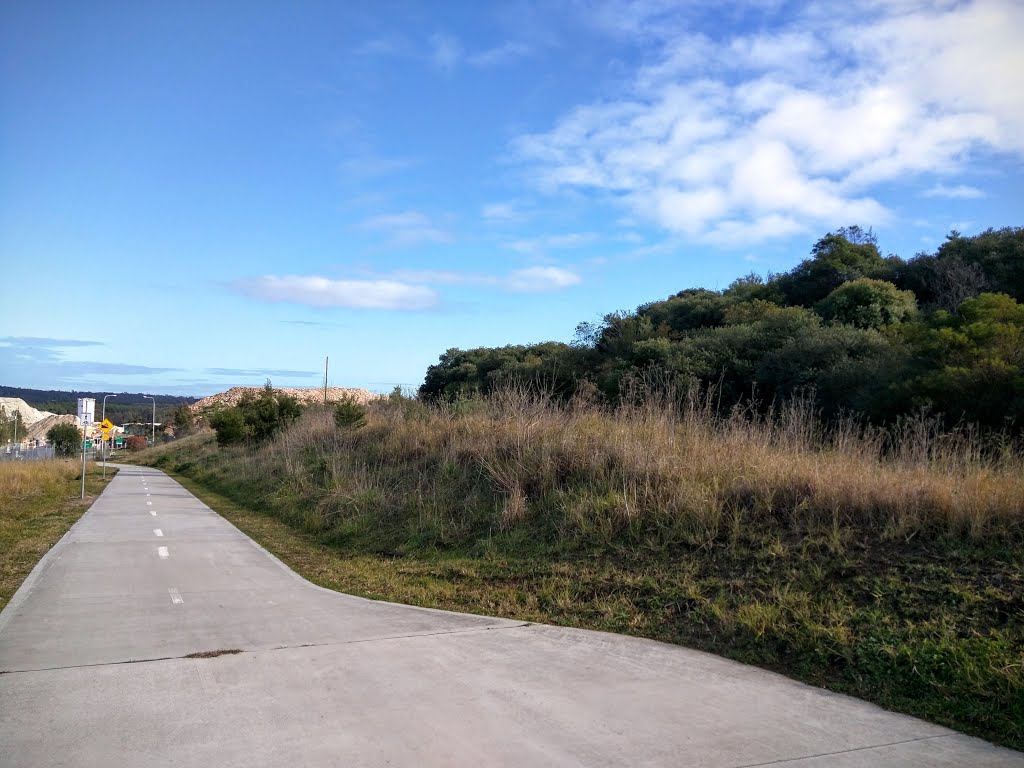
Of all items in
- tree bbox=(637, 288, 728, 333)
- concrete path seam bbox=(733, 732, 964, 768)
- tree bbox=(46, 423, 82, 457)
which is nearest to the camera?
concrete path seam bbox=(733, 732, 964, 768)

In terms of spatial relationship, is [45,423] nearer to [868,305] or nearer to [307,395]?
[307,395]

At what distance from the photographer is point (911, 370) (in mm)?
15680

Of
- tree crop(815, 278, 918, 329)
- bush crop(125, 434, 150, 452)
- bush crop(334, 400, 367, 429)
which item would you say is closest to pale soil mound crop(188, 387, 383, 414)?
bush crop(334, 400, 367, 429)

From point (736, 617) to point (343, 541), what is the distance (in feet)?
29.0

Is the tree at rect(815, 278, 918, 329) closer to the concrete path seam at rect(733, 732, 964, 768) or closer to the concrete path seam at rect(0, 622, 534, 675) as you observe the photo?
the concrete path seam at rect(0, 622, 534, 675)

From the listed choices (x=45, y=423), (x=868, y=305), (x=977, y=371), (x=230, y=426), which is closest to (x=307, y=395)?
(x=230, y=426)

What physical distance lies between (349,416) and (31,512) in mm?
9245

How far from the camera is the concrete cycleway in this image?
178 inches

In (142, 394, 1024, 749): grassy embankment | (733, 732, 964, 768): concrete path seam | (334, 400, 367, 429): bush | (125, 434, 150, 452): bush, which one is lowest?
(125, 434, 150, 452): bush

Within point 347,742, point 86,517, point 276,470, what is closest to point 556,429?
point 347,742

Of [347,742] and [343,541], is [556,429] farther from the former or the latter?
[347,742]

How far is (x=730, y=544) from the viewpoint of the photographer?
349 inches

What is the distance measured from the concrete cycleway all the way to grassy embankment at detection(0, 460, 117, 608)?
3.03m

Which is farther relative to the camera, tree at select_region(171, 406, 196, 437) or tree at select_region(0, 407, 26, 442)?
tree at select_region(171, 406, 196, 437)
